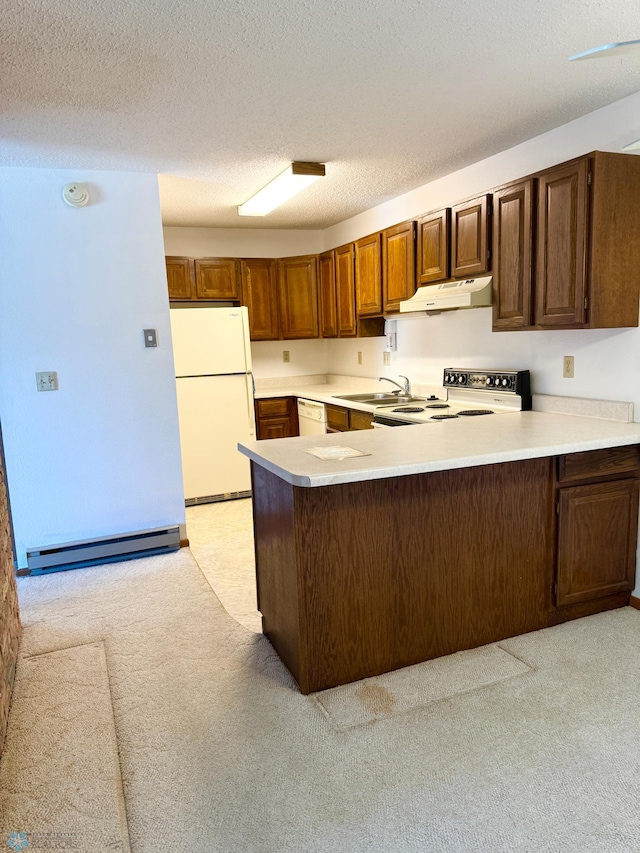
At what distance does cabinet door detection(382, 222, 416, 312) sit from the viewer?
12.5 feet

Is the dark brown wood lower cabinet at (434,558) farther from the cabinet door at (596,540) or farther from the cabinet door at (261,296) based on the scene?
the cabinet door at (261,296)

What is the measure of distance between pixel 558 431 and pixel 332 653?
1.38m

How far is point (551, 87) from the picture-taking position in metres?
2.42

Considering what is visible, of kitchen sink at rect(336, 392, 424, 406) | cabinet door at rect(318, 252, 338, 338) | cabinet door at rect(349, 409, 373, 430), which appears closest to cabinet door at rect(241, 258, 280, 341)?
cabinet door at rect(318, 252, 338, 338)

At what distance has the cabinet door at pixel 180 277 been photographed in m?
4.90

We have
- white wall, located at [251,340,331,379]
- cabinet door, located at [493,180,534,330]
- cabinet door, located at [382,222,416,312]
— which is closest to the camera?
cabinet door, located at [493,180,534,330]

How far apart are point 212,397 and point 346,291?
1438mm

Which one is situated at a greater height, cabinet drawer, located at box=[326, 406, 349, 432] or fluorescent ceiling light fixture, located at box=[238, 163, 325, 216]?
fluorescent ceiling light fixture, located at box=[238, 163, 325, 216]

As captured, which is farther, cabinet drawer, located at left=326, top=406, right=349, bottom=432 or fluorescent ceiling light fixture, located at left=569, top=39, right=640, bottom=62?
cabinet drawer, located at left=326, top=406, right=349, bottom=432

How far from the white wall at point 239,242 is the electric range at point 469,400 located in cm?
242

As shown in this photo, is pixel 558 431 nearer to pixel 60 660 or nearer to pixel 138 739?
pixel 138 739

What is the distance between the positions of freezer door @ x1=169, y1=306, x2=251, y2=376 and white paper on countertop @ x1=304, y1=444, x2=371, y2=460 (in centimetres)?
251

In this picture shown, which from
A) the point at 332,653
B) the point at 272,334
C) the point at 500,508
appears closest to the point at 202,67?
the point at 500,508

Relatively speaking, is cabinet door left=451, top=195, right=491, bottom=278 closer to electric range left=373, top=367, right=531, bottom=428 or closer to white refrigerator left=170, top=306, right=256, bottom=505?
electric range left=373, top=367, right=531, bottom=428
